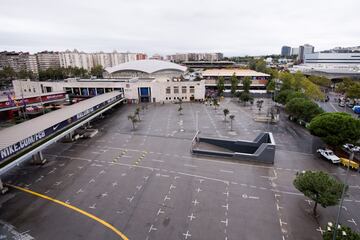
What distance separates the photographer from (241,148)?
111ft

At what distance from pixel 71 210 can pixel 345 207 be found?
1038 inches

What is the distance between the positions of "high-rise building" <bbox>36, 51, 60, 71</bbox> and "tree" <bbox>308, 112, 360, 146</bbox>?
18873cm

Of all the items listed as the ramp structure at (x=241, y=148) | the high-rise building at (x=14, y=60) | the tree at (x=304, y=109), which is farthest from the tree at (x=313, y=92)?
the high-rise building at (x=14, y=60)

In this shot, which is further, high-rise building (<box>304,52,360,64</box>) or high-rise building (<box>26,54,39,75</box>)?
high-rise building (<box>26,54,39,75</box>)

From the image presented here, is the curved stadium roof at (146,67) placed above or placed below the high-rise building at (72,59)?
below

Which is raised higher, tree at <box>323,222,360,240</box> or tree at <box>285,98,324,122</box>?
tree at <box>285,98,324,122</box>

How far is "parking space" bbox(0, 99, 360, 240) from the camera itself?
712 inches

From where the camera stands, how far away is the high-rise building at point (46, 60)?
166 m

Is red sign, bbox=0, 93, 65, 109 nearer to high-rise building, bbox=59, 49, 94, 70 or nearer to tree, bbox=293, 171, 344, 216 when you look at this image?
tree, bbox=293, 171, 344, 216

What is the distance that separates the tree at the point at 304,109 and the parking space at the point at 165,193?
182 inches

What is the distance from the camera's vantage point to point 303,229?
1781cm

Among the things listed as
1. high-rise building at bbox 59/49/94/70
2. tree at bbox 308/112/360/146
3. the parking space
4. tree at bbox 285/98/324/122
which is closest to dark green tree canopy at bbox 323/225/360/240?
the parking space

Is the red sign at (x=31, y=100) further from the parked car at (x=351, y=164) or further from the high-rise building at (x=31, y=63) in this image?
the high-rise building at (x=31, y=63)

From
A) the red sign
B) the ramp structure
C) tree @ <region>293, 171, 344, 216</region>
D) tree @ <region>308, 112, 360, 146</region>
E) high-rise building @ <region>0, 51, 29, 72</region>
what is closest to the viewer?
tree @ <region>293, 171, 344, 216</region>
